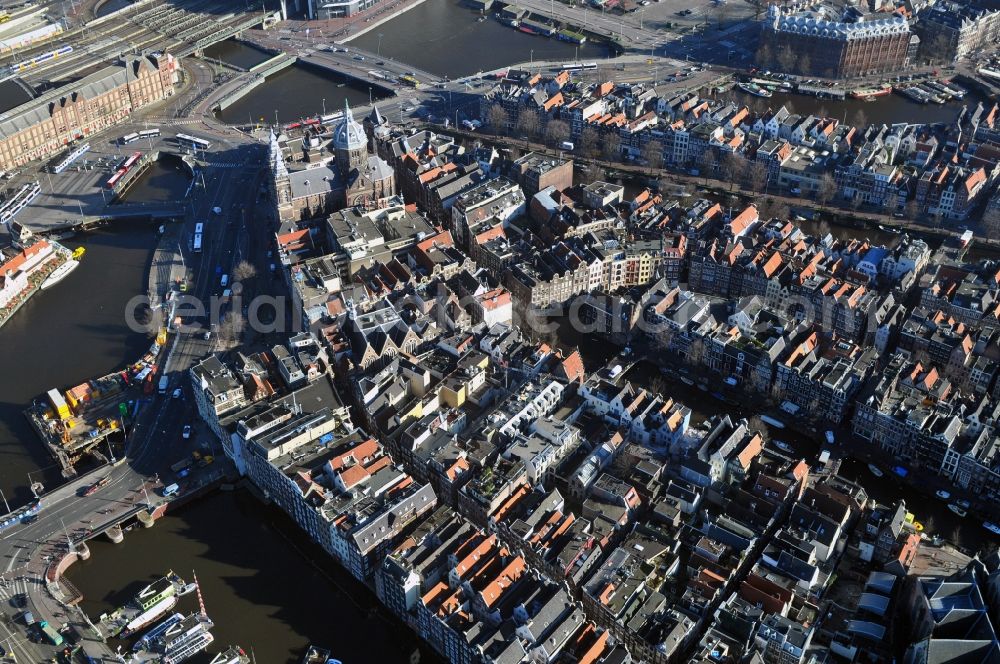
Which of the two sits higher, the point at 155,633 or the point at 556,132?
the point at 556,132

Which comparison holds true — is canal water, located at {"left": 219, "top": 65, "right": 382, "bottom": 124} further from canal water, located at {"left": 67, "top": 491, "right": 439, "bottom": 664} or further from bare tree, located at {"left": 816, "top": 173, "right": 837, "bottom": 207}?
canal water, located at {"left": 67, "top": 491, "right": 439, "bottom": 664}

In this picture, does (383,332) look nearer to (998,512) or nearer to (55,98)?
(998,512)

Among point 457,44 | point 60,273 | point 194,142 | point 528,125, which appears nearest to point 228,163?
point 194,142

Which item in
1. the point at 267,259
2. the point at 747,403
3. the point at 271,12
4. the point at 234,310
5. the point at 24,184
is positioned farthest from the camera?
the point at 271,12

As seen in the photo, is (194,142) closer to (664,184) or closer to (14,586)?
(664,184)

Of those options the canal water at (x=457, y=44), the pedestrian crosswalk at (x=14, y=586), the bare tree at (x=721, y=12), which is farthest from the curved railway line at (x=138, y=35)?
the pedestrian crosswalk at (x=14, y=586)

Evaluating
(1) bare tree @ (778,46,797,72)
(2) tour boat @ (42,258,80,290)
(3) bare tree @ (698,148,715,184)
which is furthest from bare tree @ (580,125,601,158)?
(2) tour boat @ (42,258,80,290)

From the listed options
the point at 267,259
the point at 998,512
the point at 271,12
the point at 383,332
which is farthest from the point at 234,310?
the point at 271,12
